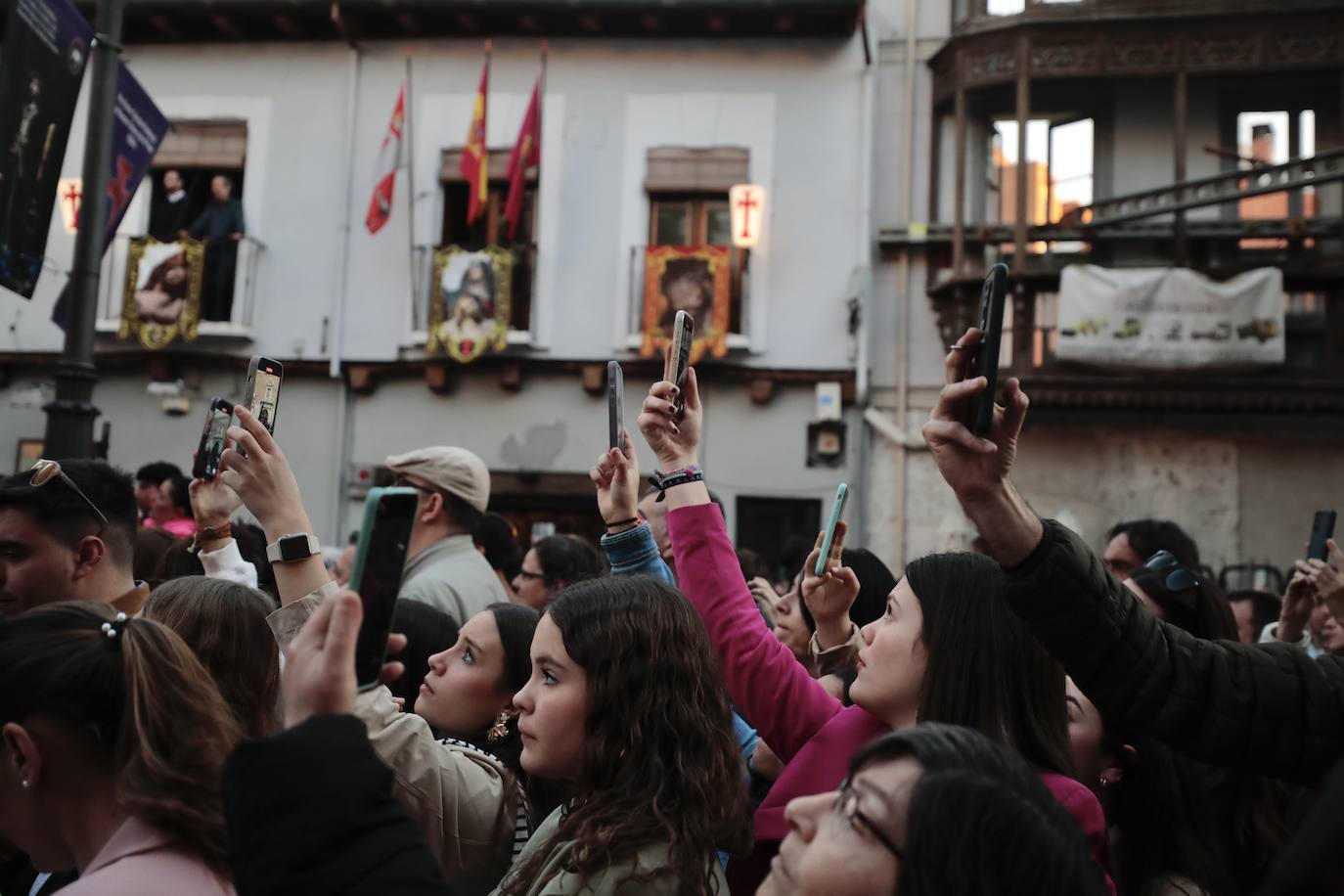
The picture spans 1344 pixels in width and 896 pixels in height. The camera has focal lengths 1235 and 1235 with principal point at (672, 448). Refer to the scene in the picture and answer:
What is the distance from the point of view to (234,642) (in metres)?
2.72

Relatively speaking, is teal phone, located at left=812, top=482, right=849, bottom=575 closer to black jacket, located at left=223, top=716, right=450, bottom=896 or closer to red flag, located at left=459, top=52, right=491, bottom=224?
black jacket, located at left=223, top=716, right=450, bottom=896

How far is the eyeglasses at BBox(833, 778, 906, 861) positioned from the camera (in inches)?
59.7

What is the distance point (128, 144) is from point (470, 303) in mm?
6860

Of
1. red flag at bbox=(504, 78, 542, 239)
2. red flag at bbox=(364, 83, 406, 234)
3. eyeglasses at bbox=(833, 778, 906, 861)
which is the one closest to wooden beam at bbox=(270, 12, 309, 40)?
red flag at bbox=(364, 83, 406, 234)

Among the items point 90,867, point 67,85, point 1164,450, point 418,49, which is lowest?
point 90,867

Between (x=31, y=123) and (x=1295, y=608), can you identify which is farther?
(x=31, y=123)

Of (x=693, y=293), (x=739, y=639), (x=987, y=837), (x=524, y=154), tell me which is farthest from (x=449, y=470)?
(x=524, y=154)

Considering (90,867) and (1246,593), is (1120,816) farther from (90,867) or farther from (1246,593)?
(1246,593)

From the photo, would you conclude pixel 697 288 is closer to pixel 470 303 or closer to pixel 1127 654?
pixel 470 303

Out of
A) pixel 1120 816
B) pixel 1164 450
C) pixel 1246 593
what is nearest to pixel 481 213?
pixel 1164 450

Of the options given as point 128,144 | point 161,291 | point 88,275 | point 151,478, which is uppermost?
point 161,291

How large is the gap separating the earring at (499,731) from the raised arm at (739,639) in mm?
714

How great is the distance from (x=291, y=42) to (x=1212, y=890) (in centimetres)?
1444

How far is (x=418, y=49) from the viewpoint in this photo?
14516mm
